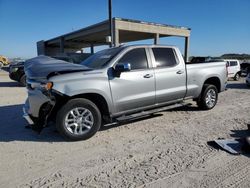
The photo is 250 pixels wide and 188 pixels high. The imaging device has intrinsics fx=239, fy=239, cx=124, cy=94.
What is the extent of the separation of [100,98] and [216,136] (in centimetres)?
246

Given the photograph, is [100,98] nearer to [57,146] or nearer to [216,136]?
[57,146]

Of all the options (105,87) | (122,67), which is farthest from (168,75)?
(105,87)

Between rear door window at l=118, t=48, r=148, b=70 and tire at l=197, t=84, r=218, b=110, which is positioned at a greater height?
rear door window at l=118, t=48, r=148, b=70

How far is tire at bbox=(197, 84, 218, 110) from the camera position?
→ 6871 mm

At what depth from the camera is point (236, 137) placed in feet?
15.4

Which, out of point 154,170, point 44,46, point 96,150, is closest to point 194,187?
point 154,170

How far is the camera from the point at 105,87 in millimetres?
4871

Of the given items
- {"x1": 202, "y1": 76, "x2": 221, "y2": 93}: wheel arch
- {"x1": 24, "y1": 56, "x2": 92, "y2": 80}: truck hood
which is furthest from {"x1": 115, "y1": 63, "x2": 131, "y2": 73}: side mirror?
{"x1": 202, "y1": 76, "x2": 221, "y2": 93}: wheel arch

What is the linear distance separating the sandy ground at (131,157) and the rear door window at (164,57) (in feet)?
4.65

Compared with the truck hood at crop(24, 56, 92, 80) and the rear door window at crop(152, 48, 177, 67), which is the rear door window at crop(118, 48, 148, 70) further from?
the truck hood at crop(24, 56, 92, 80)

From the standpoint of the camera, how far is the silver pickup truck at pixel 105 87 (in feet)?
14.8

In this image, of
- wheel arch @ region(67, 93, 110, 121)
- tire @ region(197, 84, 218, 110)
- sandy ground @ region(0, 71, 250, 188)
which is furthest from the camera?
tire @ region(197, 84, 218, 110)

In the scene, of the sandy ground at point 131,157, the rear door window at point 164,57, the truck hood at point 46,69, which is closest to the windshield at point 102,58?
the truck hood at point 46,69

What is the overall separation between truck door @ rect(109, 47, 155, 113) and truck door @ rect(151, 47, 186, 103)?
0.23 m
